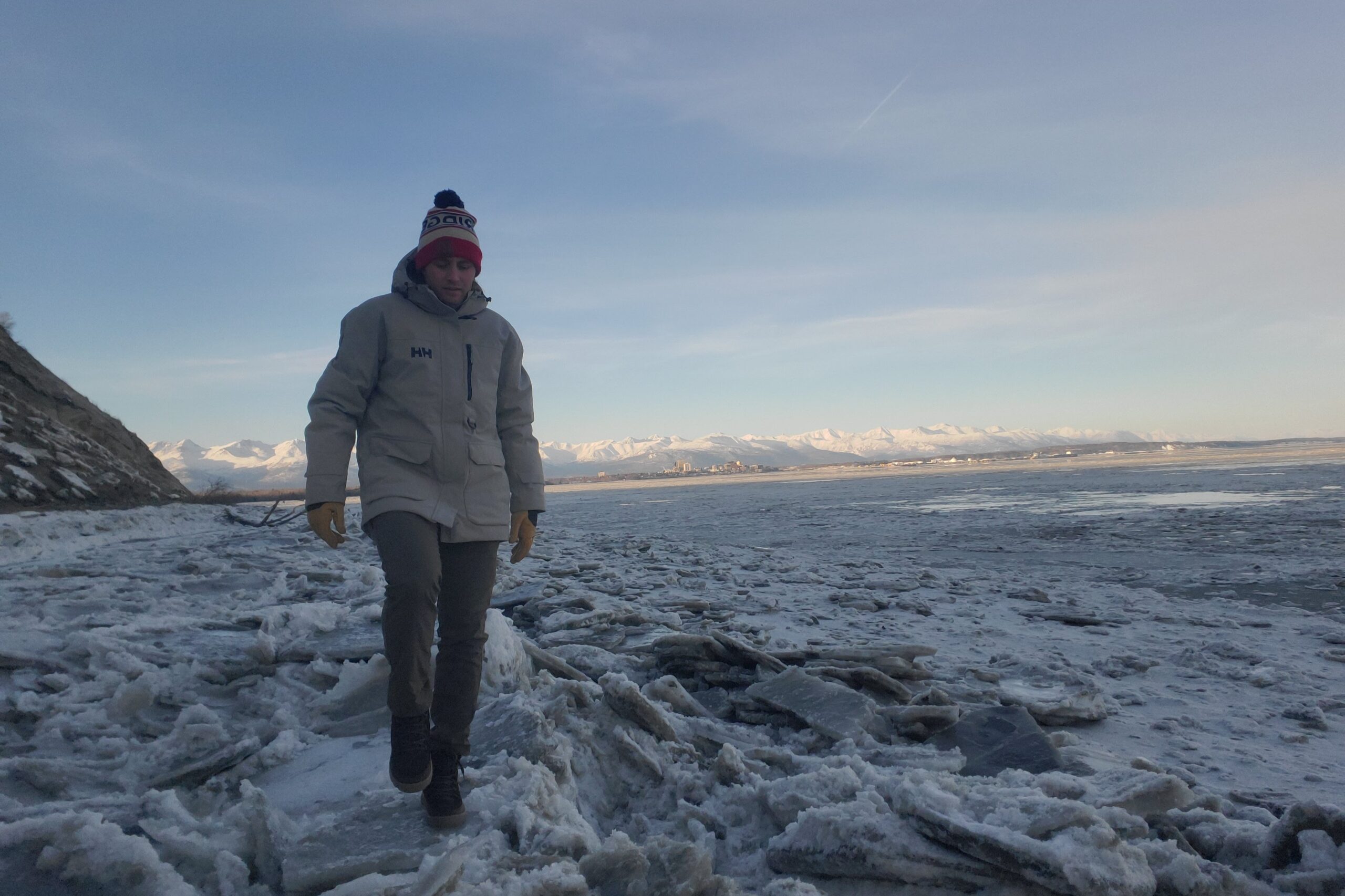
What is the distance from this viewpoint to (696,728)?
10.7ft

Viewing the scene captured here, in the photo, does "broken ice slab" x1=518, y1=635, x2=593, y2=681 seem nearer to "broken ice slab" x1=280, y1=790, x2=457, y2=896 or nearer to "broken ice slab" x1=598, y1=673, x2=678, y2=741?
"broken ice slab" x1=598, y1=673, x2=678, y2=741

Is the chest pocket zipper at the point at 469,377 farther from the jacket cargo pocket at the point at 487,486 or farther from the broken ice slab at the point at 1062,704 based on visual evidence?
the broken ice slab at the point at 1062,704

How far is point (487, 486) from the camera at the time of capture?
256 cm

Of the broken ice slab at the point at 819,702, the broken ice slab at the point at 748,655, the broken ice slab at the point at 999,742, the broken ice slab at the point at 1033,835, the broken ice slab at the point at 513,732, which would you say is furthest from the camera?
the broken ice slab at the point at 748,655

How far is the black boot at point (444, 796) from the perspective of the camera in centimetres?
224

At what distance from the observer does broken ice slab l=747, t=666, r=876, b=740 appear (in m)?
3.28

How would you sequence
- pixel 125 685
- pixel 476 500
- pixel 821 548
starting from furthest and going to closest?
pixel 821 548, pixel 125 685, pixel 476 500

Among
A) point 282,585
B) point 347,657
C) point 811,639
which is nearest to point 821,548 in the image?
point 811,639

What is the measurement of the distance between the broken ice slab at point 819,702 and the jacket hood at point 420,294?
2413 mm

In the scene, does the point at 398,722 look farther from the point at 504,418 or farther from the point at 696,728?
the point at 696,728

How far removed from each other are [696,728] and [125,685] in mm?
2615

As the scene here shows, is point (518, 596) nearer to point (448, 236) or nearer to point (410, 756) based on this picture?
point (410, 756)

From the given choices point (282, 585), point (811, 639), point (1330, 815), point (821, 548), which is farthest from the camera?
point (821, 548)

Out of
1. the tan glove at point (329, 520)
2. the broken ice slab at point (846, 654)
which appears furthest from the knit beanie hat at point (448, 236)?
the broken ice slab at point (846, 654)
